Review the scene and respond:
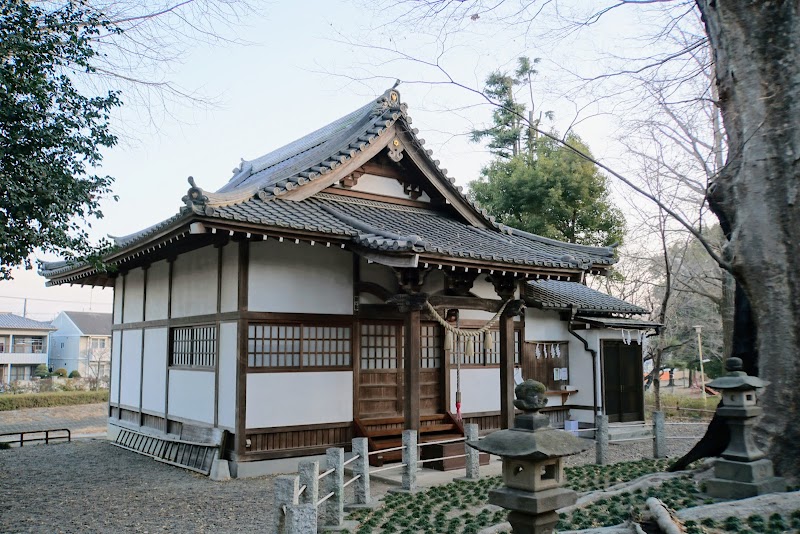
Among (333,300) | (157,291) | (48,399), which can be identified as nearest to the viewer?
(333,300)

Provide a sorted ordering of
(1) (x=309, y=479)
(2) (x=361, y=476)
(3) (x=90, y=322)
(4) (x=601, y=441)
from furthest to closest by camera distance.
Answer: (3) (x=90, y=322)
(4) (x=601, y=441)
(2) (x=361, y=476)
(1) (x=309, y=479)

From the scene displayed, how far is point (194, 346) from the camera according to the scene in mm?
12578

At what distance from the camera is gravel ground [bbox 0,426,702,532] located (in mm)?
7789

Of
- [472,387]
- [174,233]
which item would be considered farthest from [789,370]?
[174,233]

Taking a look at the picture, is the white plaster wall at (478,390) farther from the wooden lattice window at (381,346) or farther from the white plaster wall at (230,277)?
the white plaster wall at (230,277)

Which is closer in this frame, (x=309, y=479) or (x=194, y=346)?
(x=309, y=479)

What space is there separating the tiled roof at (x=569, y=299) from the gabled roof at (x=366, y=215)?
4.35 ft

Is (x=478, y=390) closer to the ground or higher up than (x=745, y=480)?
higher up

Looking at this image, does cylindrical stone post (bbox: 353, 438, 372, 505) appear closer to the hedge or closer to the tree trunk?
the tree trunk

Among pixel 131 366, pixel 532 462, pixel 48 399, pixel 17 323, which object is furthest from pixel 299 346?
pixel 17 323

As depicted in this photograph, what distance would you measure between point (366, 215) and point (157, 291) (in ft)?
18.6

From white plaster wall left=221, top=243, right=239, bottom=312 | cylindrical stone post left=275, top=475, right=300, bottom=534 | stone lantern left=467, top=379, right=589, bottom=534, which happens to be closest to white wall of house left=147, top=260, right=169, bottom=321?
white plaster wall left=221, top=243, right=239, bottom=312

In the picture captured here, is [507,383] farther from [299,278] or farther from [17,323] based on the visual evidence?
[17,323]

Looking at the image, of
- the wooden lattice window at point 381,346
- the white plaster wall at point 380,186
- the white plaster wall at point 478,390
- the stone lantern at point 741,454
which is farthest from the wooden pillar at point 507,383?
the stone lantern at point 741,454
